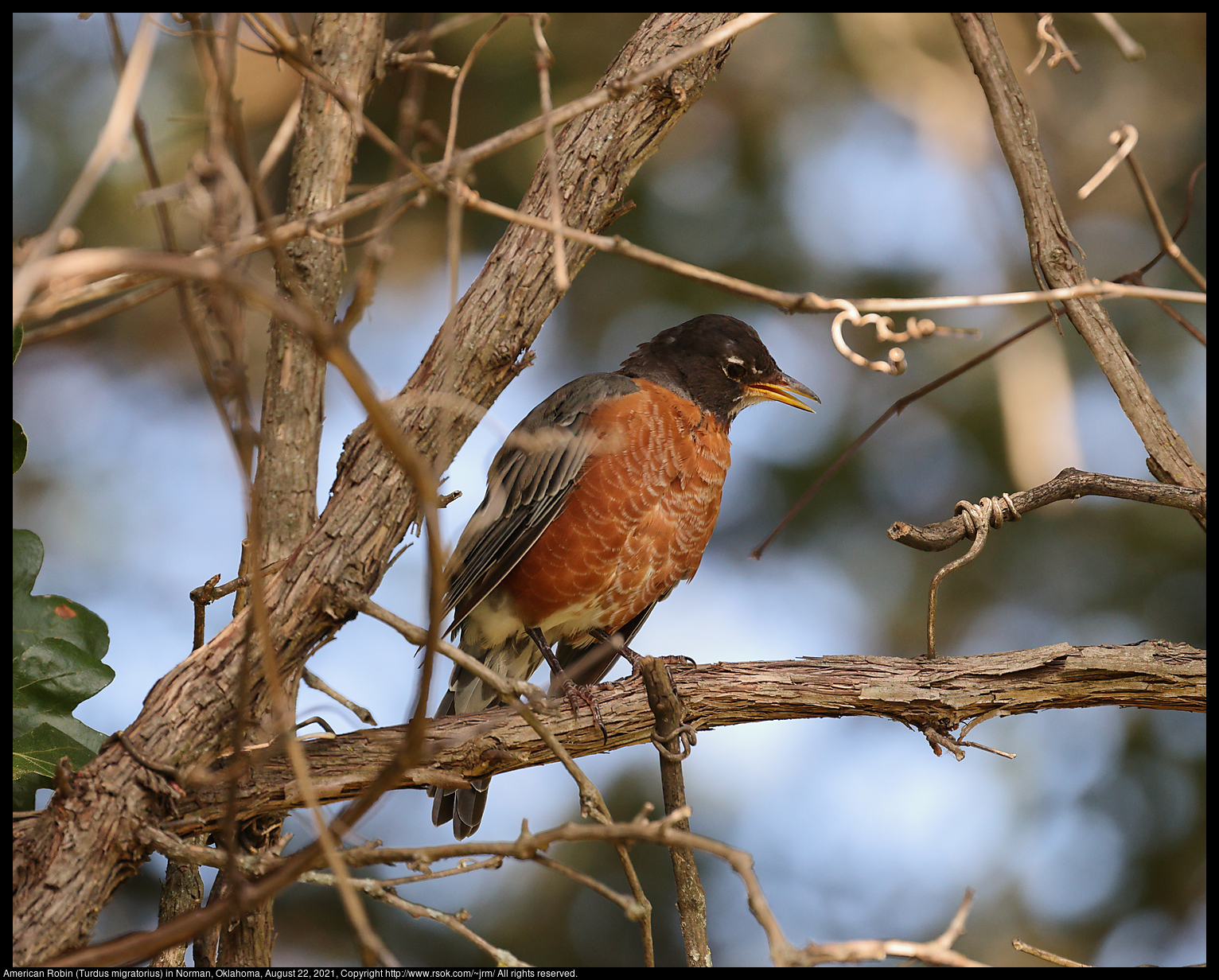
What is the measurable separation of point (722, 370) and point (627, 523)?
0.83 metres

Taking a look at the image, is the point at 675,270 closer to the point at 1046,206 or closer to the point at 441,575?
the point at 441,575

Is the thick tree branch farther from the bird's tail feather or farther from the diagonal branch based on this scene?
the bird's tail feather

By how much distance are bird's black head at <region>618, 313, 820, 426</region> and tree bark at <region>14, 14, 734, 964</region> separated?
1.45 meters

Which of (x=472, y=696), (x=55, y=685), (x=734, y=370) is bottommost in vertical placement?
(x=55, y=685)

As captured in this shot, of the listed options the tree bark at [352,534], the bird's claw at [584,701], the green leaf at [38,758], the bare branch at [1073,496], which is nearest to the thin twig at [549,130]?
the tree bark at [352,534]

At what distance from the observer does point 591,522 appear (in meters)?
3.14

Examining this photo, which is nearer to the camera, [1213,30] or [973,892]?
[973,892]

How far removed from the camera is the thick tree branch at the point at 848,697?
2105mm

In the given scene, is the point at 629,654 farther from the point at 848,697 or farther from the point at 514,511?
the point at 848,697

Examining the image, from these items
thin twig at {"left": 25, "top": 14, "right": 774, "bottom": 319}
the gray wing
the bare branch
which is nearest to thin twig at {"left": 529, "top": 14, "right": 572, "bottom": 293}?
thin twig at {"left": 25, "top": 14, "right": 774, "bottom": 319}

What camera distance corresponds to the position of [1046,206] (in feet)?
7.25

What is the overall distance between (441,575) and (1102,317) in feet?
5.93

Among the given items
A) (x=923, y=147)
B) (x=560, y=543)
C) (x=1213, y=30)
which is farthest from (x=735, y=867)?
(x=923, y=147)

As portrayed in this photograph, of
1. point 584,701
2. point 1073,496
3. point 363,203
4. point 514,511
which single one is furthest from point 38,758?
point 1073,496
